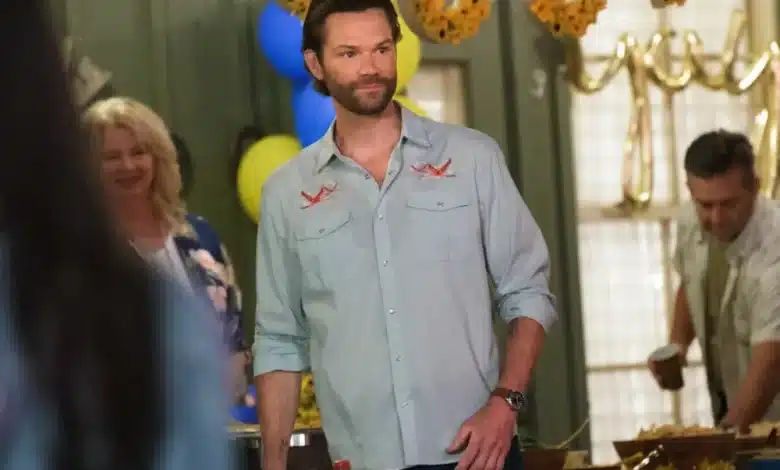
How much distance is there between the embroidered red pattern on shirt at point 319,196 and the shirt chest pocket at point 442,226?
13 centimetres

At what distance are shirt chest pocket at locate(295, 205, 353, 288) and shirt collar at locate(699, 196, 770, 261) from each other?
1714mm

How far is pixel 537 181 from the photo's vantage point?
4.51 metres

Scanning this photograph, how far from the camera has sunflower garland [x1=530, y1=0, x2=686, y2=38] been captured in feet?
11.6

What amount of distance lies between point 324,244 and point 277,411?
28 cm

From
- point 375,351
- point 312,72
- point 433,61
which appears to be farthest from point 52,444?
point 433,61

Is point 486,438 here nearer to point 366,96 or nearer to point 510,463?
point 510,463

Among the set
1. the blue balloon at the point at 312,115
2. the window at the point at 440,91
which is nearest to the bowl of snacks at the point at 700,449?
the blue balloon at the point at 312,115

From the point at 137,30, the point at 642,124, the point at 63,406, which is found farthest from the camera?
the point at 642,124

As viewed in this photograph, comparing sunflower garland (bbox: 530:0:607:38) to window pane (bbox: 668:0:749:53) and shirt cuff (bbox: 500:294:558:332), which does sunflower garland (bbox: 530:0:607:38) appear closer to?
window pane (bbox: 668:0:749:53)

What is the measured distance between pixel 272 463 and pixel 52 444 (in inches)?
65.2

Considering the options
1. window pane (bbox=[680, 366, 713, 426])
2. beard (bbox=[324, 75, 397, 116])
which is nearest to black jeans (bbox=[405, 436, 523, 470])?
beard (bbox=[324, 75, 397, 116])

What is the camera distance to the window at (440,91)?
14.4ft

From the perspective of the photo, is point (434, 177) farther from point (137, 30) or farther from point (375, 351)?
point (137, 30)

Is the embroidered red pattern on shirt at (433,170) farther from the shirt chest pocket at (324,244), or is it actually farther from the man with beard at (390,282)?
the shirt chest pocket at (324,244)
